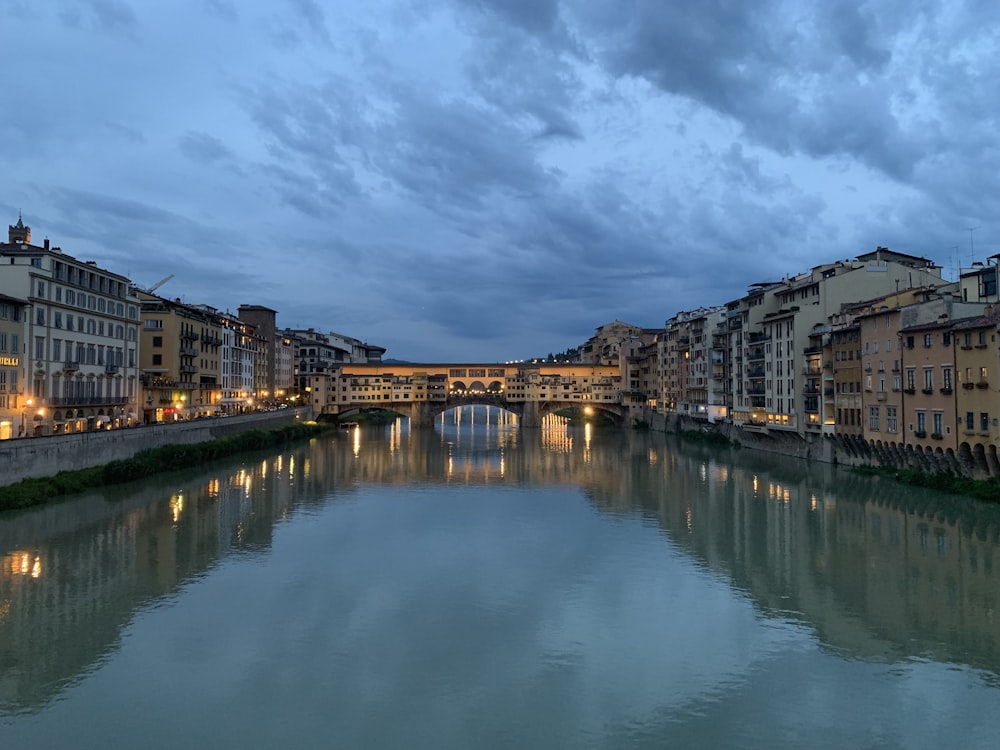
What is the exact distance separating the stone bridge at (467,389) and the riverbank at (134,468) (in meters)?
19.8

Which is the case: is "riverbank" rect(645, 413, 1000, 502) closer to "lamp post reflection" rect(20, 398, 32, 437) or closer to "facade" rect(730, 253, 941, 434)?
"facade" rect(730, 253, 941, 434)

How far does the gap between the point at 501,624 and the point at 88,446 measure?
83.3 feet

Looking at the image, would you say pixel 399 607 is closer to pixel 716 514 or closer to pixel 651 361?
pixel 716 514

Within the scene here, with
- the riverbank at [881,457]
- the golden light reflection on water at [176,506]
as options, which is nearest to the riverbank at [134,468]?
the golden light reflection on water at [176,506]

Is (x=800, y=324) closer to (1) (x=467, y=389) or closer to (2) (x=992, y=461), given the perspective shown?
(2) (x=992, y=461)

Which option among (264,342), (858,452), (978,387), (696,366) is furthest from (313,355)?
(978,387)

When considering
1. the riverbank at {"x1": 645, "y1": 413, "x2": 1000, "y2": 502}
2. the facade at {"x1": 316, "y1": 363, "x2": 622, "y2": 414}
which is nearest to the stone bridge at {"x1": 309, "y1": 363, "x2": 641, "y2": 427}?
the facade at {"x1": 316, "y1": 363, "x2": 622, "y2": 414}

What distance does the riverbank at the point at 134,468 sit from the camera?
2778 centimetres

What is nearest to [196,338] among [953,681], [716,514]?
[716,514]

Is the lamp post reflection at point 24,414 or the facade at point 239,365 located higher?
the facade at point 239,365

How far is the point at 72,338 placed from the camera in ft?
124

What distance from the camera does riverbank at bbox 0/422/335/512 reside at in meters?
27.8

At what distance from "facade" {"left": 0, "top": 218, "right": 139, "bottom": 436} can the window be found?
1574 inches

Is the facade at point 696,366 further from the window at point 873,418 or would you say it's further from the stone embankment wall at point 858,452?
the window at point 873,418
